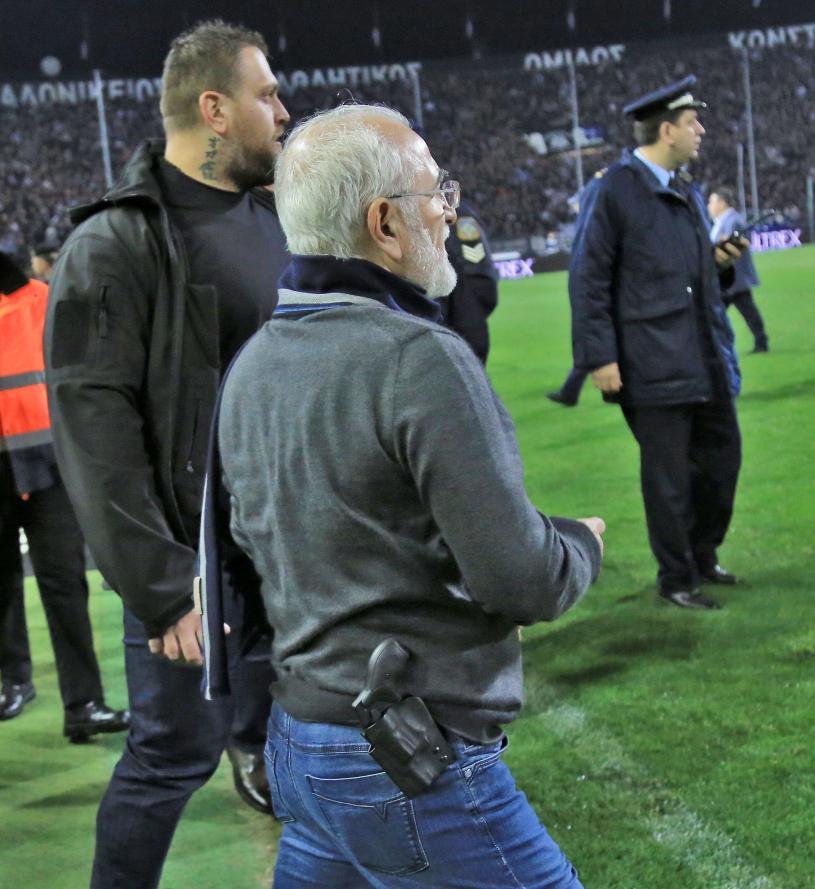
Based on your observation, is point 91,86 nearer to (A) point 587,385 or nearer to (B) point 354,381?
(A) point 587,385

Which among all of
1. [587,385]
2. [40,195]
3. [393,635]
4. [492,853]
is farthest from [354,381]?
[40,195]

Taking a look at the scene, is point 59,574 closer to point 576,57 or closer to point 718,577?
point 718,577

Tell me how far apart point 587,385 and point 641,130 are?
7.39 metres

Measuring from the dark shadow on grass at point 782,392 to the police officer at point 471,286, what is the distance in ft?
18.7

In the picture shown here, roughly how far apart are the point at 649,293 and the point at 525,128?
40.3 meters

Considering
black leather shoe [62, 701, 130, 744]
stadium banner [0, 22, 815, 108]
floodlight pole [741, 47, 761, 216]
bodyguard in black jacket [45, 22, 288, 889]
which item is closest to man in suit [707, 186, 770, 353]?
black leather shoe [62, 701, 130, 744]

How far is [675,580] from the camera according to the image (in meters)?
5.22

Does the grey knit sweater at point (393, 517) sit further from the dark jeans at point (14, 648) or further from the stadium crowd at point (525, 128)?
the stadium crowd at point (525, 128)

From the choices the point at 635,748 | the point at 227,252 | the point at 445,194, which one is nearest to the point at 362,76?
the point at 635,748

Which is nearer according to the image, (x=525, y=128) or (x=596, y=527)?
(x=596, y=527)

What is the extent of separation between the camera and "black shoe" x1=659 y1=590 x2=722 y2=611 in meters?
5.18

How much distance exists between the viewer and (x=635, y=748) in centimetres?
390

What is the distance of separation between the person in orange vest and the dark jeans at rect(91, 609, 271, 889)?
1.87 metres

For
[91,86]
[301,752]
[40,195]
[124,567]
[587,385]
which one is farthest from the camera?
[91,86]
